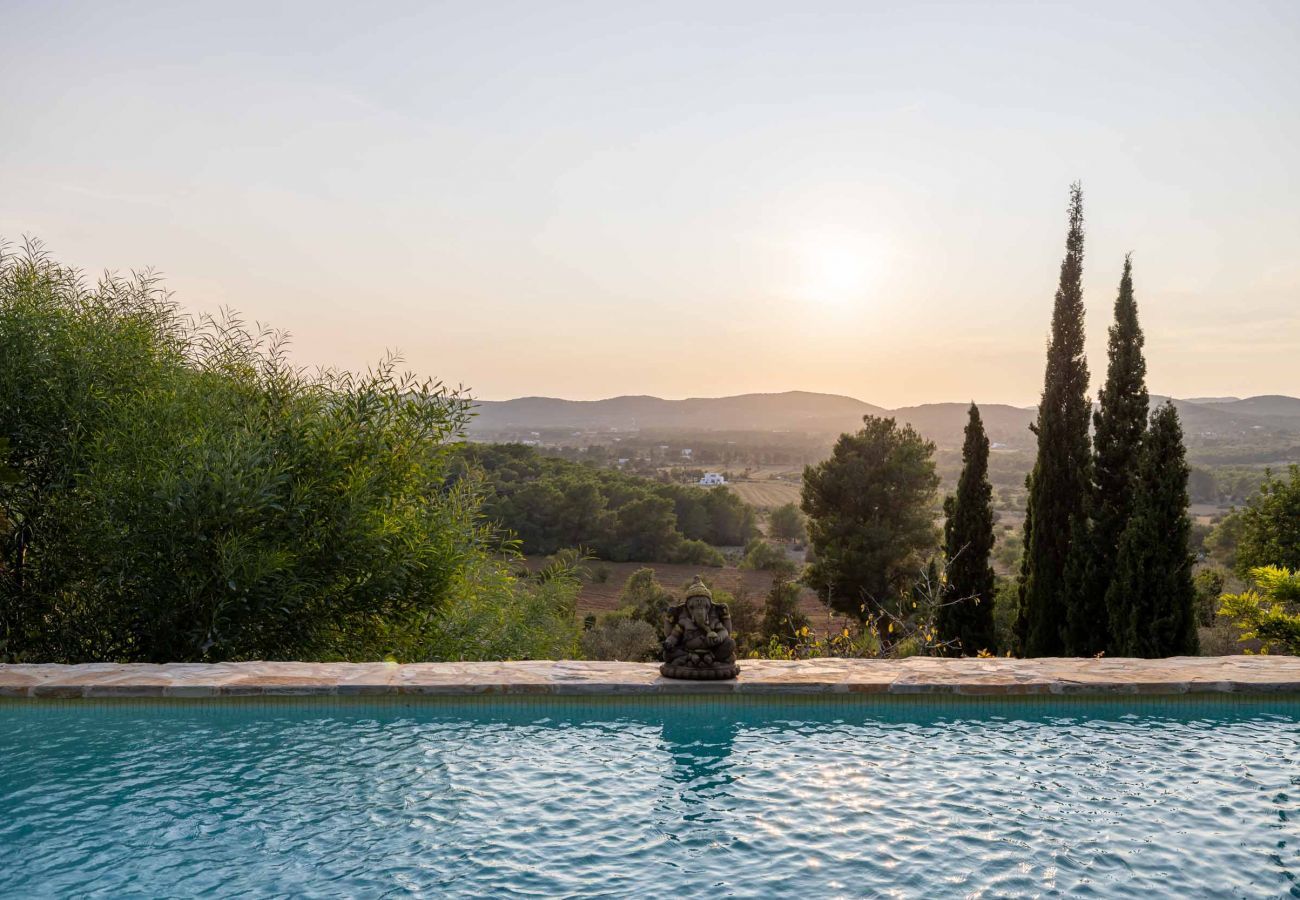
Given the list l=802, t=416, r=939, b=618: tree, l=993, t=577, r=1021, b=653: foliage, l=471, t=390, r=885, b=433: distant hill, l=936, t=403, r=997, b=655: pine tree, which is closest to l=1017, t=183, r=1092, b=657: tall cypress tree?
l=936, t=403, r=997, b=655: pine tree

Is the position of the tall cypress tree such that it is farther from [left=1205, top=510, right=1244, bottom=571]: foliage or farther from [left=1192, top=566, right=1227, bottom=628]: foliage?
[left=1205, top=510, right=1244, bottom=571]: foliage

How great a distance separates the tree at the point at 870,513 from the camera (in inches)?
974

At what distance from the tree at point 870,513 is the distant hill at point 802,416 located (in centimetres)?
3214

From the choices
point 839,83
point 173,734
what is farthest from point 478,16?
point 173,734

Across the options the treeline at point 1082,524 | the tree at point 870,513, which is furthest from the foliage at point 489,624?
the tree at point 870,513

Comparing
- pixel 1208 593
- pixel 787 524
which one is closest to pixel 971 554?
pixel 1208 593

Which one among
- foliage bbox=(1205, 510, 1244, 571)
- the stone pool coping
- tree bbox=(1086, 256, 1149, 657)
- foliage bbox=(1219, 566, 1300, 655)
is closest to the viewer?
the stone pool coping

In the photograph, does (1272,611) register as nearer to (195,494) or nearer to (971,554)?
(971,554)

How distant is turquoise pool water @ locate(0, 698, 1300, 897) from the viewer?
4.36m

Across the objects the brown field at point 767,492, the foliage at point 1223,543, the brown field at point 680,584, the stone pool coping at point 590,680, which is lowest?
the brown field at point 680,584

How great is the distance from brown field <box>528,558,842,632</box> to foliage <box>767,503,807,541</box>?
8656mm

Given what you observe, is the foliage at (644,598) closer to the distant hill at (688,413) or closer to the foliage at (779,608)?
the foliage at (779,608)

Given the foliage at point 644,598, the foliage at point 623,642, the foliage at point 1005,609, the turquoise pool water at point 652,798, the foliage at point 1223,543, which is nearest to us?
the turquoise pool water at point 652,798

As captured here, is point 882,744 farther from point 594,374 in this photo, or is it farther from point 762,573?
point 762,573
